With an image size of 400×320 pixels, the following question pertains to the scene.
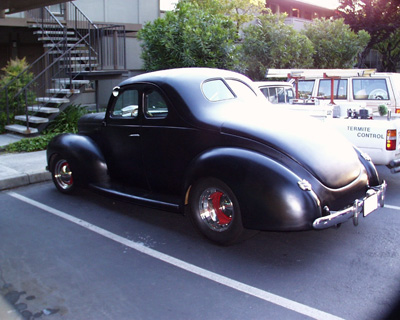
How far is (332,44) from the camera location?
1964 cm

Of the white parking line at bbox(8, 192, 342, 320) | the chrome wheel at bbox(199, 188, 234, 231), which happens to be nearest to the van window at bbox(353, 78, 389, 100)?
the chrome wheel at bbox(199, 188, 234, 231)

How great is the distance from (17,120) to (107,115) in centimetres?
690

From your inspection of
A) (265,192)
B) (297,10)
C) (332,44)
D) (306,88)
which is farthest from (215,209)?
(297,10)

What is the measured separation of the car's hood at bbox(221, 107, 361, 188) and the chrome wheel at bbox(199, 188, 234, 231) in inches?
27.3

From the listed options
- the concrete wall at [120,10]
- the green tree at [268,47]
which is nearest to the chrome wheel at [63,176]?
the concrete wall at [120,10]

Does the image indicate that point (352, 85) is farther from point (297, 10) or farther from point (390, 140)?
point (297, 10)

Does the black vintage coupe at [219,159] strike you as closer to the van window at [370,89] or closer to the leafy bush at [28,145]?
the leafy bush at [28,145]

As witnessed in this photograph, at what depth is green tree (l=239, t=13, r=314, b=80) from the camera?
16.1 m

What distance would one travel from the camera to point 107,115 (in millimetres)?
5965

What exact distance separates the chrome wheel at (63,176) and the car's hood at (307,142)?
9.77 feet

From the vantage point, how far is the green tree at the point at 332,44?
19.7 meters

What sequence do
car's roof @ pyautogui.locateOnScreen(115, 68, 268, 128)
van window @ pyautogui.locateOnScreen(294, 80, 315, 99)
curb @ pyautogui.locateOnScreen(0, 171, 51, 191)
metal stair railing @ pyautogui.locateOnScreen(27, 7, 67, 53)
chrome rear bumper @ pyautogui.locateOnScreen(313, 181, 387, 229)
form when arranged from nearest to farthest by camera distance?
chrome rear bumper @ pyautogui.locateOnScreen(313, 181, 387, 229) → car's roof @ pyautogui.locateOnScreen(115, 68, 268, 128) → curb @ pyautogui.locateOnScreen(0, 171, 51, 191) → van window @ pyautogui.locateOnScreen(294, 80, 315, 99) → metal stair railing @ pyautogui.locateOnScreen(27, 7, 67, 53)

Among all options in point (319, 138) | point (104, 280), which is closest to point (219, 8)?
point (319, 138)

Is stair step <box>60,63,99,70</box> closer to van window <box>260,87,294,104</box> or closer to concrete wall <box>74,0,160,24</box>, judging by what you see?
concrete wall <box>74,0,160,24</box>
